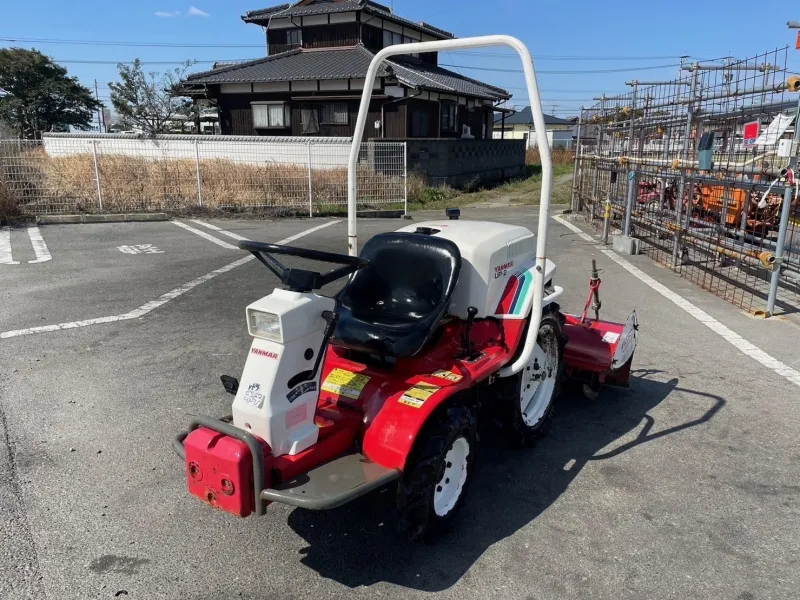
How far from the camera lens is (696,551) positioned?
8.59ft

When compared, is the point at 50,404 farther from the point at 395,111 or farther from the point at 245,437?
the point at 395,111

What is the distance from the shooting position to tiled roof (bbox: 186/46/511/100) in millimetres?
19969

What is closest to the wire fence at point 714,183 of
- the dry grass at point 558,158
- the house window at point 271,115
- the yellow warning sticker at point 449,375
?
the yellow warning sticker at point 449,375

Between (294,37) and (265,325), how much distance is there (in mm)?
25340

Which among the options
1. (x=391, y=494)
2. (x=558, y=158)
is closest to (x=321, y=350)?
(x=391, y=494)

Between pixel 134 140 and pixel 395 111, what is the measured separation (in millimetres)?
8907

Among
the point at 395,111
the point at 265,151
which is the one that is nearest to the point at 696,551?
the point at 265,151

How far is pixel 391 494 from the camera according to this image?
3.03 m

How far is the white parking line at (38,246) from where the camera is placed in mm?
8617

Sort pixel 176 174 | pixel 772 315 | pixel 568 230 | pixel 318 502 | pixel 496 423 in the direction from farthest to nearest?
pixel 176 174
pixel 568 230
pixel 772 315
pixel 496 423
pixel 318 502

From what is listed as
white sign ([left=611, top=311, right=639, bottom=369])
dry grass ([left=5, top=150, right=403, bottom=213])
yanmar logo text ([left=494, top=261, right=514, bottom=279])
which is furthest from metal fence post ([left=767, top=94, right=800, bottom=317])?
dry grass ([left=5, top=150, right=403, bottom=213])

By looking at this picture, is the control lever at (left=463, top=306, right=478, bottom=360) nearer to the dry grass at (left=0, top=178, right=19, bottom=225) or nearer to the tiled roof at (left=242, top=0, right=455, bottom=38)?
the dry grass at (left=0, top=178, right=19, bottom=225)

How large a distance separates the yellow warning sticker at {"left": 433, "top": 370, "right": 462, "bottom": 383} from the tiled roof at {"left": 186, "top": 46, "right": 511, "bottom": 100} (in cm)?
1733

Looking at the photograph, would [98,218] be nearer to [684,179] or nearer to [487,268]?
[684,179]
